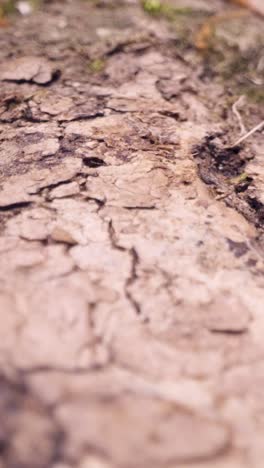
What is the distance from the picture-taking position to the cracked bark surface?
841mm

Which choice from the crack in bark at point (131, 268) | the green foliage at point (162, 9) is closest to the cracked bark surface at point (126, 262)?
the crack in bark at point (131, 268)

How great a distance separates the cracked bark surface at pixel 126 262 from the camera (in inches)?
33.1

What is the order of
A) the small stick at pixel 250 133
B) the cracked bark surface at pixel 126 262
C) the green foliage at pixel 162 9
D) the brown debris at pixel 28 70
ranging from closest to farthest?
the cracked bark surface at pixel 126 262
the small stick at pixel 250 133
the brown debris at pixel 28 70
the green foliage at pixel 162 9

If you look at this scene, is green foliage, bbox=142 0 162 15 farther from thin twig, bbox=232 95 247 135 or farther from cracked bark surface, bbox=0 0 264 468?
thin twig, bbox=232 95 247 135

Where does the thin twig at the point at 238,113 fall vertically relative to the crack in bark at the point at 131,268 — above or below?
above

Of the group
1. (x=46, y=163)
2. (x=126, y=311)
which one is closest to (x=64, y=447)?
(x=126, y=311)

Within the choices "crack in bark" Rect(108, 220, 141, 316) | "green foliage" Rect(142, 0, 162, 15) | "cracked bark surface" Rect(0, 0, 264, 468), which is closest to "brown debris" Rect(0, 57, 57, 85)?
"cracked bark surface" Rect(0, 0, 264, 468)

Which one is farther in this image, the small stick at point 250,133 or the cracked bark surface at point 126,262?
the small stick at point 250,133

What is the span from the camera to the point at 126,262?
115cm

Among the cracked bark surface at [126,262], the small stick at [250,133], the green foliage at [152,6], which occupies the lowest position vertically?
the cracked bark surface at [126,262]

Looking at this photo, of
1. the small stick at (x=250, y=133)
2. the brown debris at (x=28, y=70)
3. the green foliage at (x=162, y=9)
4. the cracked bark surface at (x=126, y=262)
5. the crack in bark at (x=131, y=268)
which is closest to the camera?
the cracked bark surface at (x=126, y=262)

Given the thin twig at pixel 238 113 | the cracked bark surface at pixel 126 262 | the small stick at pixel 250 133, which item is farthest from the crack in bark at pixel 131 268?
the thin twig at pixel 238 113

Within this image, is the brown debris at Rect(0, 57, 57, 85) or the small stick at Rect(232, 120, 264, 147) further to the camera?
the brown debris at Rect(0, 57, 57, 85)

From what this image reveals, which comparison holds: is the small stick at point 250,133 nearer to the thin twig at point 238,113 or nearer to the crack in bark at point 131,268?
the thin twig at point 238,113
